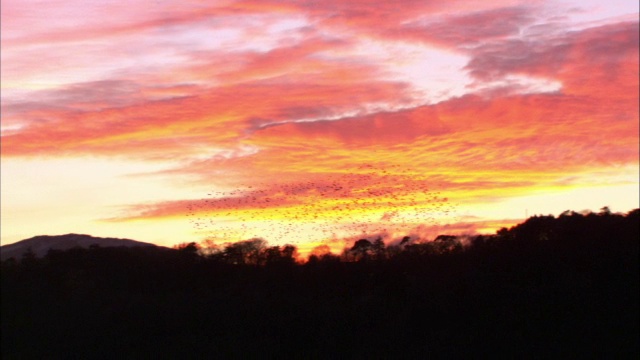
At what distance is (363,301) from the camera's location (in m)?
27.1

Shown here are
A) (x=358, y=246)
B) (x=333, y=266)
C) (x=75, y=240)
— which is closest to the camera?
(x=333, y=266)

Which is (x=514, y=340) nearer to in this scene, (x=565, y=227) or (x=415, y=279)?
(x=415, y=279)

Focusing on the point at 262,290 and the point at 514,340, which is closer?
the point at 514,340

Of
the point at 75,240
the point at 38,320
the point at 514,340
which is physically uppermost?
the point at 75,240

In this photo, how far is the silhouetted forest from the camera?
78.7ft

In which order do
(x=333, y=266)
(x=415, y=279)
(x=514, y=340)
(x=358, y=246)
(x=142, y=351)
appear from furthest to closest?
(x=358, y=246), (x=333, y=266), (x=415, y=279), (x=142, y=351), (x=514, y=340)

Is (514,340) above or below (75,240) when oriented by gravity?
below

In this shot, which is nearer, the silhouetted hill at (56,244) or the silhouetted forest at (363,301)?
the silhouetted forest at (363,301)

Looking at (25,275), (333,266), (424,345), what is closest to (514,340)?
(424,345)

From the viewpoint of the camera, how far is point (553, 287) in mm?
26125

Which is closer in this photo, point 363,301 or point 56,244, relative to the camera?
point 363,301

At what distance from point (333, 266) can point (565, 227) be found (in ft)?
27.9

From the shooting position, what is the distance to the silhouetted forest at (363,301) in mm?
24000

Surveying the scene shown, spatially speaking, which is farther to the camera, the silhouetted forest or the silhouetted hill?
the silhouetted hill
